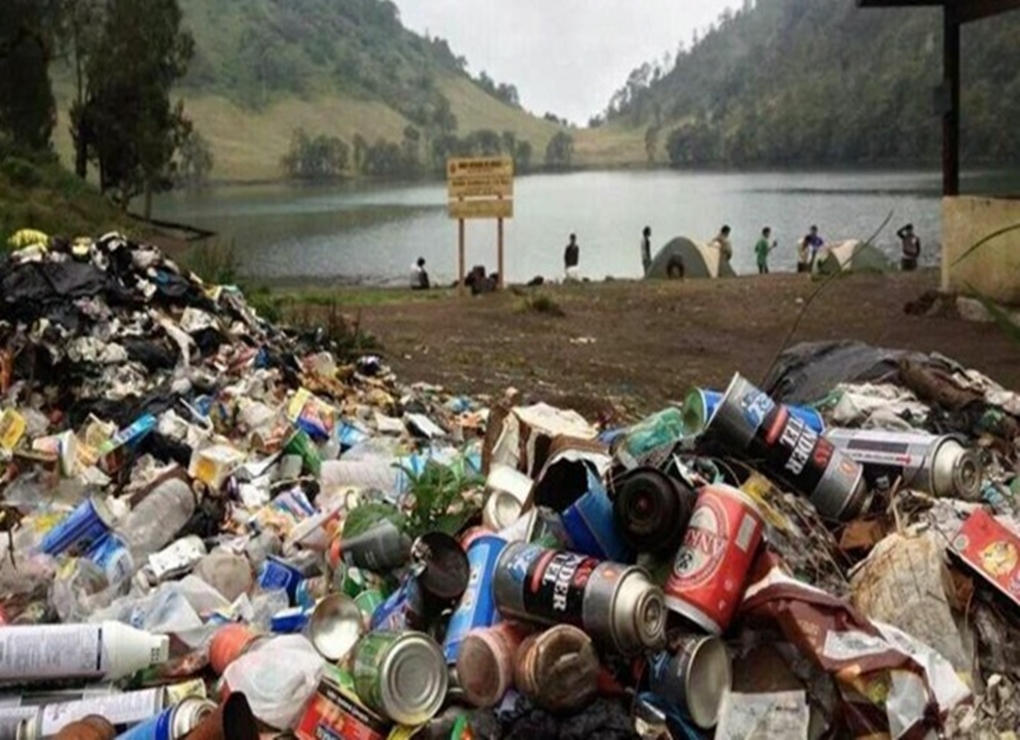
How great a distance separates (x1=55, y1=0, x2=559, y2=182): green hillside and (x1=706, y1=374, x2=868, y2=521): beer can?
363ft

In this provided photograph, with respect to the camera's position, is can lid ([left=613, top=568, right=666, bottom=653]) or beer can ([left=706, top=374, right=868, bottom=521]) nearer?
can lid ([left=613, top=568, right=666, bottom=653])

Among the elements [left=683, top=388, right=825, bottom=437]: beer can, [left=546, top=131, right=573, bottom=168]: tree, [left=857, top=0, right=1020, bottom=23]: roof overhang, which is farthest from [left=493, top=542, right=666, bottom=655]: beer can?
[left=546, top=131, right=573, bottom=168]: tree

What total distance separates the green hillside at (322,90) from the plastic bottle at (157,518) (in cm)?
10931

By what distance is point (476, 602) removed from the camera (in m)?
2.82

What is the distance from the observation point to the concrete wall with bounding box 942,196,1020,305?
37.4 ft

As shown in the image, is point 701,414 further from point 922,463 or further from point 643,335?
point 643,335

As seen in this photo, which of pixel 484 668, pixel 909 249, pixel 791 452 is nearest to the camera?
pixel 484 668

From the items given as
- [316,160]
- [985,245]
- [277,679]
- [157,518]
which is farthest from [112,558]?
[316,160]

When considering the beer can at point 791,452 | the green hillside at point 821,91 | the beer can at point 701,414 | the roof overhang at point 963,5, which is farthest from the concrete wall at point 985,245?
the green hillside at point 821,91

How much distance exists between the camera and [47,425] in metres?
5.75

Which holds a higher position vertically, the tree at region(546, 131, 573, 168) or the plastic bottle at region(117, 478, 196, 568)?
the tree at region(546, 131, 573, 168)

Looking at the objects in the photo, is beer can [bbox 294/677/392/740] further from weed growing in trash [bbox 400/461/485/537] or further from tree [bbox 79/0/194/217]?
tree [bbox 79/0/194/217]

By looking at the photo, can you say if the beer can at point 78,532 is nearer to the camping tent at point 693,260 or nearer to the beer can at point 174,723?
the beer can at point 174,723

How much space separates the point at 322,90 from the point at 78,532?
14981 centimetres
